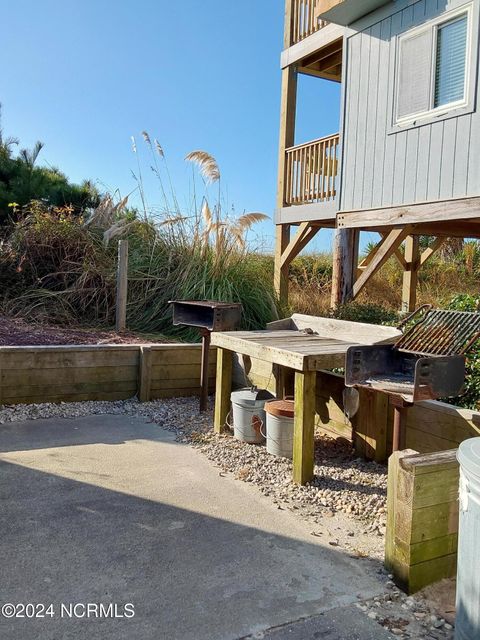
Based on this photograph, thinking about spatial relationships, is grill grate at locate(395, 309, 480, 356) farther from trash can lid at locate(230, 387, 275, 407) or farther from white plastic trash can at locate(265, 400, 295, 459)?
trash can lid at locate(230, 387, 275, 407)

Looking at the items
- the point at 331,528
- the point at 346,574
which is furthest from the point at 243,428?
the point at 346,574

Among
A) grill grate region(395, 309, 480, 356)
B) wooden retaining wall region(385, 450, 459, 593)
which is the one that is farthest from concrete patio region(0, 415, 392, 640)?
grill grate region(395, 309, 480, 356)

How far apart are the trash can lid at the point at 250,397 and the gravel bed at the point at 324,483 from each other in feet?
1.02

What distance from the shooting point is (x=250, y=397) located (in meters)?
4.04

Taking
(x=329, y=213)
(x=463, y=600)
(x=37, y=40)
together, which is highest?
(x=37, y=40)

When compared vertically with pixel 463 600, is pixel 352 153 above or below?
above

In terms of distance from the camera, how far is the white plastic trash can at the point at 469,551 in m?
1.61

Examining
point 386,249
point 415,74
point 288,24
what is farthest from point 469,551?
point 288,24

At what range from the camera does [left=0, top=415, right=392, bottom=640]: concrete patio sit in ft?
6.19

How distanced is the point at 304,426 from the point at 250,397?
3.01 feet

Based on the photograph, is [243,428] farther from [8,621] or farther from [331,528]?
[8,621]

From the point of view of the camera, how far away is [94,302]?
6.80 metres

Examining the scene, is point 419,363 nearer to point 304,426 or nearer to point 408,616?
point 304,426

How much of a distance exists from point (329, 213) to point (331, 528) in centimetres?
523
